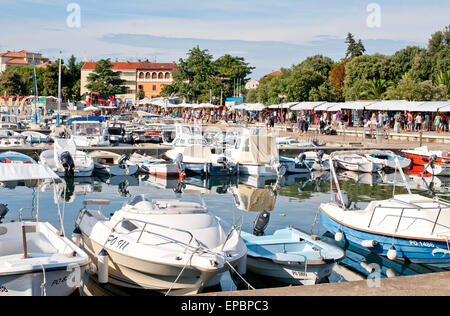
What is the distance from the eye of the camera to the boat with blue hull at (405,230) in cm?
1350

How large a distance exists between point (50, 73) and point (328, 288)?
11288cm

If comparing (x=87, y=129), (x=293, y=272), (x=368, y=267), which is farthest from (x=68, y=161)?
(x=293, y=272)

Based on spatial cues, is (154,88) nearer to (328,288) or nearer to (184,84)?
(184,84)

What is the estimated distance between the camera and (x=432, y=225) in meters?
13.7

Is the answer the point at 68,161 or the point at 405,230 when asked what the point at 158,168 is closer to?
the point at 68,161

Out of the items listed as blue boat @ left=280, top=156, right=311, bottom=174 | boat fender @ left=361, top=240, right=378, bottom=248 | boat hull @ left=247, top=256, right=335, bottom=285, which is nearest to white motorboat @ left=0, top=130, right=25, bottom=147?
blue boat @ left=280, top=156, right=311, bottom=174

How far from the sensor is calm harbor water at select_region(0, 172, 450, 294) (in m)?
16.7

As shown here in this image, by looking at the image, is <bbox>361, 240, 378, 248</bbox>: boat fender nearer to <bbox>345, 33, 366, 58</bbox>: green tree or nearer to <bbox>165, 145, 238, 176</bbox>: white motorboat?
<bbox>165, 145, 238, 176</bbox>: white motorboat

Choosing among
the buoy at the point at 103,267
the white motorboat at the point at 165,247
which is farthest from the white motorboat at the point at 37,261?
the white motorboat at the point at 165,247

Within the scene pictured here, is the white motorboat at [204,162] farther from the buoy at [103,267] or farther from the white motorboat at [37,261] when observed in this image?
the buoy at [103,267]

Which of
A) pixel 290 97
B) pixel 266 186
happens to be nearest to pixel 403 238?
pixel 266 186

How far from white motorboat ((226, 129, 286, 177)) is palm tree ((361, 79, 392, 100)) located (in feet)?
121

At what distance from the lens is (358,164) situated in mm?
32375

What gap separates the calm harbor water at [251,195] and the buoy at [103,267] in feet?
9.08
